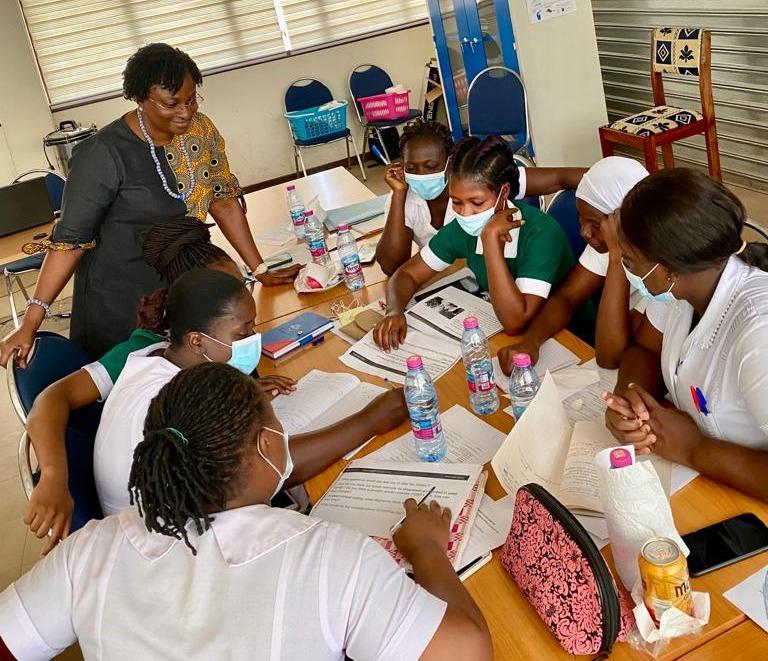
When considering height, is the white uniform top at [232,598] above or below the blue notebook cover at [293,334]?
above

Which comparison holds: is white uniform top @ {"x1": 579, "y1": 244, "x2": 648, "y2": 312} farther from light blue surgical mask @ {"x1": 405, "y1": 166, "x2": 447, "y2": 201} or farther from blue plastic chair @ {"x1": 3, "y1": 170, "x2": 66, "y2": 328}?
blue plastic chair @ {"x1": 3, "y1": 170, "x2": 66, "y2": 328}

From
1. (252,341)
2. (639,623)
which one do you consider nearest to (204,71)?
(252,341)

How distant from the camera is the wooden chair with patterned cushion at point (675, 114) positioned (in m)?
4.08

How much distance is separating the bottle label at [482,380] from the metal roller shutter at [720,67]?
11.0 ft

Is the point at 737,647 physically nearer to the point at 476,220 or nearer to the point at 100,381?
the point at 476,220

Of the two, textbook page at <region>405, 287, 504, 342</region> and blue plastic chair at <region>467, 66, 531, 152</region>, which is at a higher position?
blue plastic chair at <region>467, 66, 531, 152</region>

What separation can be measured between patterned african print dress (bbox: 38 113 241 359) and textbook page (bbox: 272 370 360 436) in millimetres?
829

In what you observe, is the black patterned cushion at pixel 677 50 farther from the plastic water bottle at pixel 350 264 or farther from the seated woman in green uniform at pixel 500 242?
the plastic water bottle at pixel 350 264

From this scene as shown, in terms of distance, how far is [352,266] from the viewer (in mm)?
2738

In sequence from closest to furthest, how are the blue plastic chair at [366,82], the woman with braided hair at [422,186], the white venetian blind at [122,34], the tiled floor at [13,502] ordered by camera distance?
1. the woman with braided hair at [422,186]
2. the tiled floor at [13,502]
3. the white venetian blind at [122,34]
4. the blue plastic chair at [366,82]

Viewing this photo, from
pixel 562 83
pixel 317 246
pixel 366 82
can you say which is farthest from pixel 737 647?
pixel 366 82

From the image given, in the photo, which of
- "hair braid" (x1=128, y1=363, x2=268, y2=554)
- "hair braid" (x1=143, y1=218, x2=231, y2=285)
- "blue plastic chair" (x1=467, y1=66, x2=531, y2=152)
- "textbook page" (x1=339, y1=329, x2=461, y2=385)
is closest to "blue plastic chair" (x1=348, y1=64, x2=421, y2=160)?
"blue plastic chair" (x1=467, y1=66, x2=531, y2=152)

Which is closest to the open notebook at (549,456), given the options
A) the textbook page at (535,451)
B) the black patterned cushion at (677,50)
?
the textbook page at (535,451)

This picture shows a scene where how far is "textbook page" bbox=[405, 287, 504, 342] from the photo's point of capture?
224 cm
